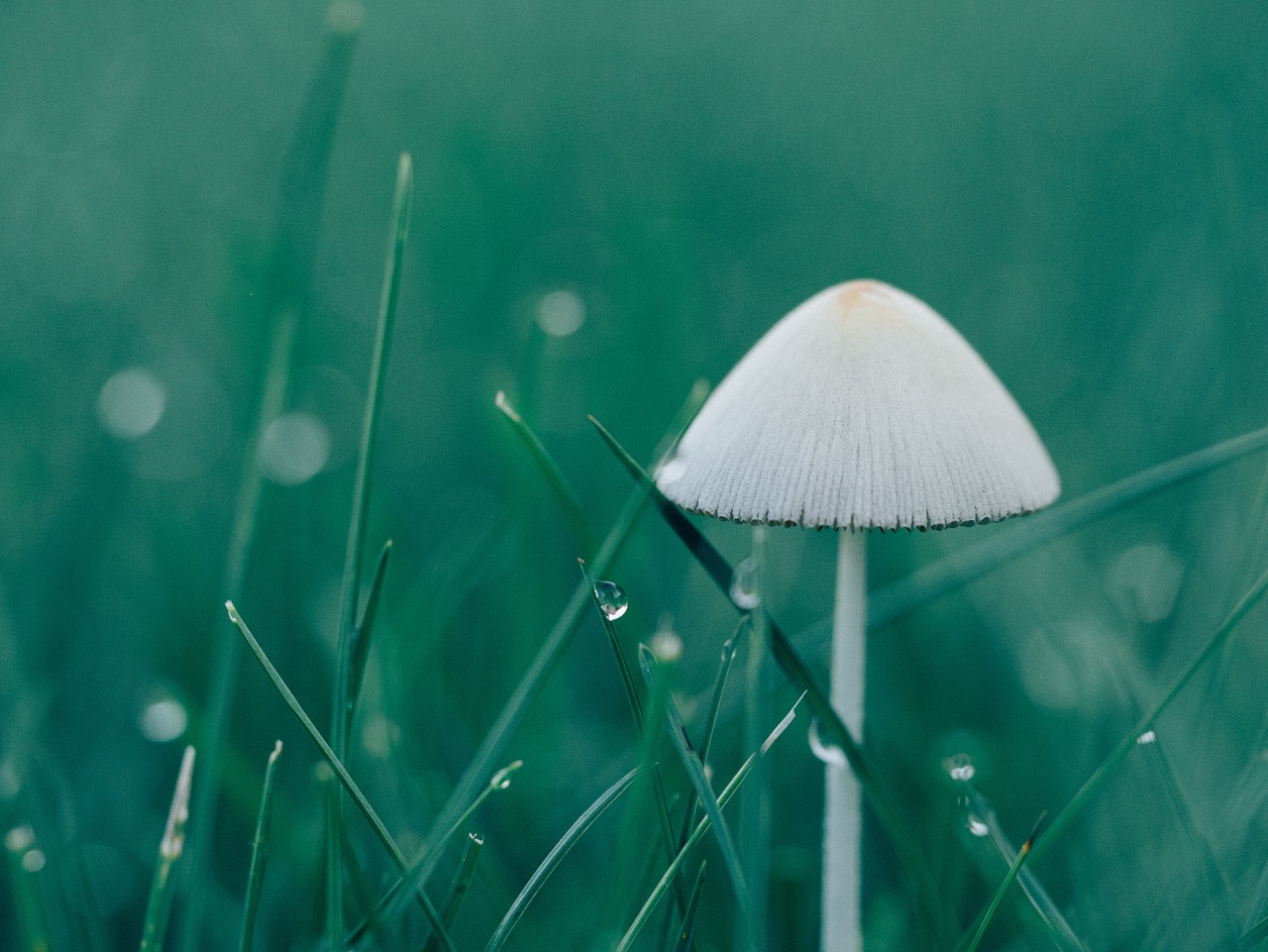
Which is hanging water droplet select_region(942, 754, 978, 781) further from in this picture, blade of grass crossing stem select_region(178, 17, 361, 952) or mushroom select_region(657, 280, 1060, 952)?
blade of grass crossing stem select_region(178, 17, 361, 952)

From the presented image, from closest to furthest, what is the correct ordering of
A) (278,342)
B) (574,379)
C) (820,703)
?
1. (820,703)
2. (278,342)
3. (574,379)

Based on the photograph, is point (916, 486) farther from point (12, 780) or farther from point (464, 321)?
point (464, 321)

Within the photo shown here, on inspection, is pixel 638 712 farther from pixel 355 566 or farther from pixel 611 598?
pixel 355 566

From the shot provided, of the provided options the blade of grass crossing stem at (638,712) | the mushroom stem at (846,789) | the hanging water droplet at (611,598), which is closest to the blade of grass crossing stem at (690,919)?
the blade of grass crossing stem at (638,712)

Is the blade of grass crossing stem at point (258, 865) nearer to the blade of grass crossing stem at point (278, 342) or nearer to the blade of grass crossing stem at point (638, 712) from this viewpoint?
the blade of grass crossing stem at point (278, 342)

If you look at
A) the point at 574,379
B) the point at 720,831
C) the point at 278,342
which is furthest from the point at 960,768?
the point at 574,379
